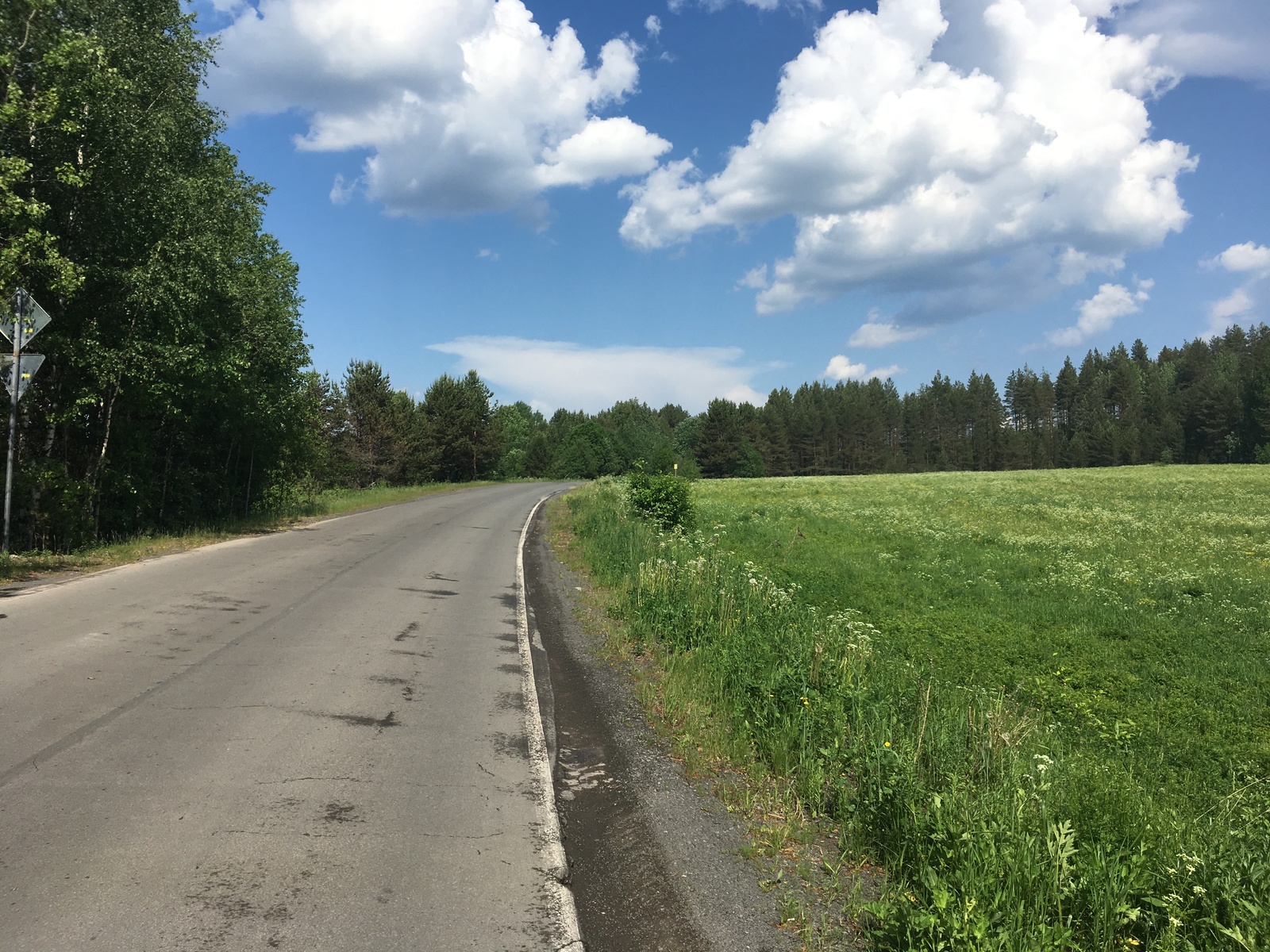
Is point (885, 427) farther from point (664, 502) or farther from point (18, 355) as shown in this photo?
point (18, 355)

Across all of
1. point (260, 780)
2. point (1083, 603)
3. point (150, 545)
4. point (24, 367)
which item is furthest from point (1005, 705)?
point (150, 545)

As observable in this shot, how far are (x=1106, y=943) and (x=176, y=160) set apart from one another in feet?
71.1

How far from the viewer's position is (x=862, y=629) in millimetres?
10438

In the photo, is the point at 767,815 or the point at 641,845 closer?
the point at 641,845

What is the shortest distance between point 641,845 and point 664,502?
16.4 metres

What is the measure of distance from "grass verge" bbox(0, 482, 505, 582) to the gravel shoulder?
9.84 meters

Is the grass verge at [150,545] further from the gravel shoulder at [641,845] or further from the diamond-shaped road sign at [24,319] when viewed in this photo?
the gravel shoulder at [641,845]

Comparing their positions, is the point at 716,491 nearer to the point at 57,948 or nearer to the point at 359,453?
the point at 359,453

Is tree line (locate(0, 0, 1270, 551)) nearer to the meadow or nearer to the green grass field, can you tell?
the green grass field

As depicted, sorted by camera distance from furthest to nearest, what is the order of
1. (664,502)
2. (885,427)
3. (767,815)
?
(885,427), (664,502), (767,815)

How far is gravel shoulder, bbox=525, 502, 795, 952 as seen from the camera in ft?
11.8

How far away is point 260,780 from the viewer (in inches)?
192

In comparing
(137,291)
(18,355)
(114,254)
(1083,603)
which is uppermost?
(114,254)

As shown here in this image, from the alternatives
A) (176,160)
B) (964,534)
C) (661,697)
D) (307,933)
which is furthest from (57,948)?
(964,534)
